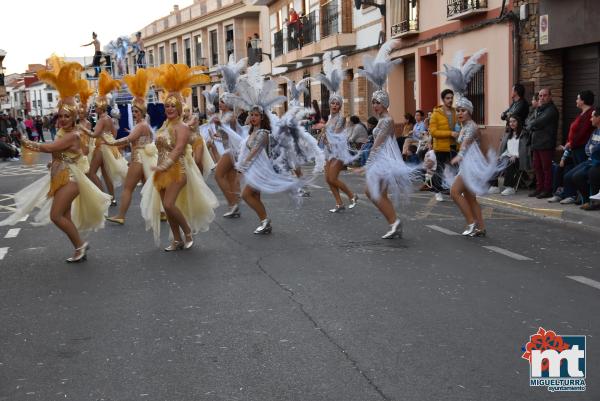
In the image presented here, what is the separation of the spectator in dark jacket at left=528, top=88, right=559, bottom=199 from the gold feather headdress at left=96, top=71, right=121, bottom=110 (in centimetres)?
671

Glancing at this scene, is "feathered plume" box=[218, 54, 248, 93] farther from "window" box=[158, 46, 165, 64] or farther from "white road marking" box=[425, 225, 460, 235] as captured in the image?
"window" box=[158, 46, 165, 64]

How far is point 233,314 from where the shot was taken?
5.93m

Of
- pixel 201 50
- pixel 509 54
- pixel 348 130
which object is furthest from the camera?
pixel 201 50

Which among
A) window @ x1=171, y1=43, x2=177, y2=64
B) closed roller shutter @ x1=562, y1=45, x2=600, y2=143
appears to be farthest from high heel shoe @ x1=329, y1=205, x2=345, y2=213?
window @ x1=171, y1=43, x2=177, y2=64

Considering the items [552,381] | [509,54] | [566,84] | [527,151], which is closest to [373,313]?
[552,381]

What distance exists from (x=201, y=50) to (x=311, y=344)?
167 ft

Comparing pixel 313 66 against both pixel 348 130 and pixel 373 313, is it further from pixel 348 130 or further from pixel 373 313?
pixel 373 313

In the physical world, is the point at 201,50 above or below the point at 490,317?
above

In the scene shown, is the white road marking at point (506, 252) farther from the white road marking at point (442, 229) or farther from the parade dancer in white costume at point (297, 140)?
the parade dancer in white costume at point (297, 140)

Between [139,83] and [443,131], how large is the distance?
5288mm

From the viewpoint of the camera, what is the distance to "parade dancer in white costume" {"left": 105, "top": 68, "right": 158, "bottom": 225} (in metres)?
10.7

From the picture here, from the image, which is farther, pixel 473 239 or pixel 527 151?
pixel 527 151

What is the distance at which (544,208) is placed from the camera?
38.4 feet

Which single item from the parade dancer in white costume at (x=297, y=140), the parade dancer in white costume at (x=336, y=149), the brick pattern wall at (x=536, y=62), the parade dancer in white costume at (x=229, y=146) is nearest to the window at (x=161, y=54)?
the brick pattern wall at (x=536, y=62)
